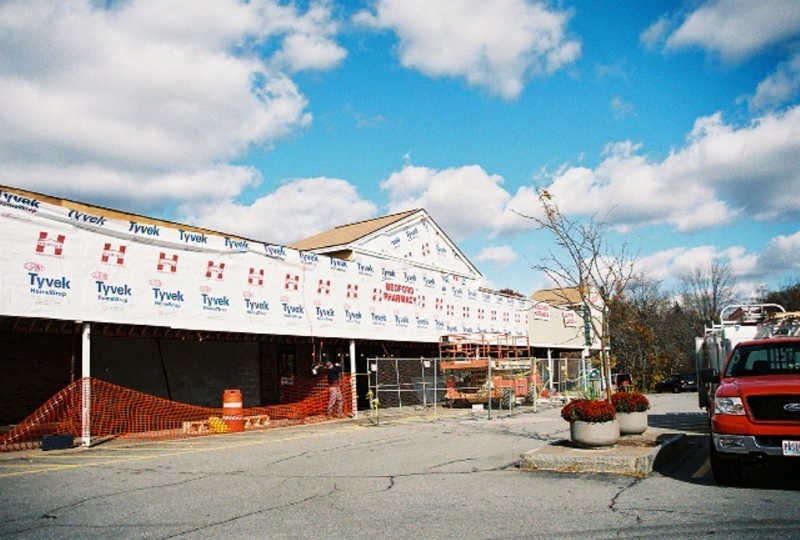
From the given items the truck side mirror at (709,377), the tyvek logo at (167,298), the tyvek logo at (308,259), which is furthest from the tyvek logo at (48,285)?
the truck side mirror at (709,377)

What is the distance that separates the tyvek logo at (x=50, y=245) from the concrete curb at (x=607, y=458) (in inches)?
417

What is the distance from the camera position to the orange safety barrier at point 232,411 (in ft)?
61.8

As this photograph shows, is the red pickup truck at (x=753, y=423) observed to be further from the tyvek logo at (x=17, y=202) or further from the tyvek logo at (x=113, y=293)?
the tyvek logo at (x=17, y=202)

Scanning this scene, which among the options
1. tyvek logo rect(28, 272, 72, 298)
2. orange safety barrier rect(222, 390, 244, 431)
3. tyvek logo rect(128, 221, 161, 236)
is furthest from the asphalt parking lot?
tyvek logo rect(128, 221, 161, 236)

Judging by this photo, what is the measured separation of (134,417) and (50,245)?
5.32 m

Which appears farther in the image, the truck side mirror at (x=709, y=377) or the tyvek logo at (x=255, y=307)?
the tyvek logo at (x=255, y=307)

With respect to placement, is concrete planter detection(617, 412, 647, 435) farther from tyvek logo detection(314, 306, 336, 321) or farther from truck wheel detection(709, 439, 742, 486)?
tyvek logo detection(314, 306, 336, 321)

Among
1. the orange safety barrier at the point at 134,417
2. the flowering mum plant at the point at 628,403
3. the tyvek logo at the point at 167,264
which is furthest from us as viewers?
the tyvek logo at the point at 167,264

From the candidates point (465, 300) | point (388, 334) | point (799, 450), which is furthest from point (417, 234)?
point (799, 450)

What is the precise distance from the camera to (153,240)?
17562 millimetres

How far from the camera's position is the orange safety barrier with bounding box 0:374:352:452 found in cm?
1560

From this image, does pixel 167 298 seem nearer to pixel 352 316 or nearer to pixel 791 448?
pixel 352 316

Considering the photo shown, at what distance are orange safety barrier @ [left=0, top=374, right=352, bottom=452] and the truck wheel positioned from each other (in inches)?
491

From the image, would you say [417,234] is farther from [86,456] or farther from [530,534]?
[530,534]
